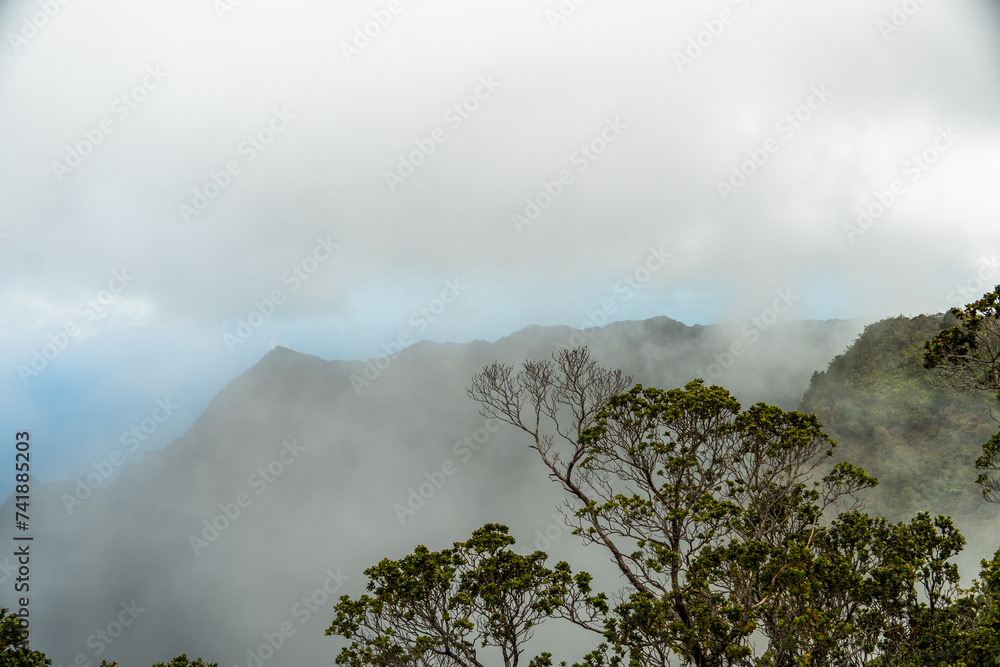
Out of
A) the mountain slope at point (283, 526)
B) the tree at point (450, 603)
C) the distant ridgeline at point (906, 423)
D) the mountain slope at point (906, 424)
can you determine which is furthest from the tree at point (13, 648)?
the mountain slope at point (283, 526)

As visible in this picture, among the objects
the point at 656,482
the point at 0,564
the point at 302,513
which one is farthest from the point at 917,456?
the point at 0,564

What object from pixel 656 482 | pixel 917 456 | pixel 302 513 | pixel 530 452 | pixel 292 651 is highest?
pixel 530 452

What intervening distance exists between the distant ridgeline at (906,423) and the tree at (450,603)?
34.6 m

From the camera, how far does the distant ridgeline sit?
132 ft

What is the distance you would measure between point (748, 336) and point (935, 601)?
4626 inches

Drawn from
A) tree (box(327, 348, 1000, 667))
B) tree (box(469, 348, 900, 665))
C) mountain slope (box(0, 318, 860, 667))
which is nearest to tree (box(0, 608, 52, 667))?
tree (box(327, 348, 1000, 667))

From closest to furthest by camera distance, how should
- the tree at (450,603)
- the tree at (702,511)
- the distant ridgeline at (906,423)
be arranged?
the tree at (702,511) → the tree at (450,603) → the distant ridgeline at (906,423)

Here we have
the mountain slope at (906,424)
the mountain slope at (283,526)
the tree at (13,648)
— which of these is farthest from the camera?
the mountain slope at (283,526)

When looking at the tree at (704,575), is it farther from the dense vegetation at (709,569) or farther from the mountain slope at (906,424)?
the mountain slope at (906,424)

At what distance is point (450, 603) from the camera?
1262cm

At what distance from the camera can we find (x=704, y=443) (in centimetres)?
1359

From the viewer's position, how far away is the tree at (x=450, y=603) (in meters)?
12.4

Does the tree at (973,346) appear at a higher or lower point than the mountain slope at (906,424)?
lower

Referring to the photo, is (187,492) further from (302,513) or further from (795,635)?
(795,635)
